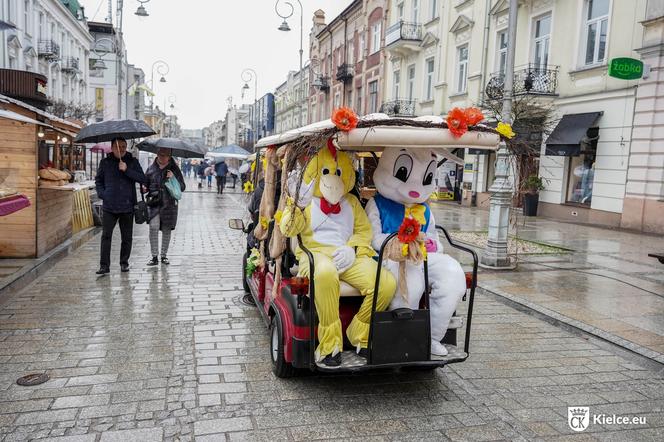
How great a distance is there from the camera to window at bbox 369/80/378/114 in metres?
33.4

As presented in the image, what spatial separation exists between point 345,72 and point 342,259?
35.4 m

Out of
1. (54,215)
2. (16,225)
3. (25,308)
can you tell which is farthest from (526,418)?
(54,215)

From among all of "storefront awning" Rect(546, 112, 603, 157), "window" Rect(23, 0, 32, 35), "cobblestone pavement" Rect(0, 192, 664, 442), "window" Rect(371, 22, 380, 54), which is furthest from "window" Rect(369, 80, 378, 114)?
"cobblestone pavement" Rect(0, 192, 664, 442)

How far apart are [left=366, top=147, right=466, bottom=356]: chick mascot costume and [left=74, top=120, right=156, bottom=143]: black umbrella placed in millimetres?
4496

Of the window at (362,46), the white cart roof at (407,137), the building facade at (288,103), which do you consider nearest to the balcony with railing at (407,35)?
the window at (362,46)

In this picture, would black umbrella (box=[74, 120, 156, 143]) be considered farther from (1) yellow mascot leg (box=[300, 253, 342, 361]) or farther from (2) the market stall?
(1) yellow mascot leg (box=[300, 253, 342, 361])

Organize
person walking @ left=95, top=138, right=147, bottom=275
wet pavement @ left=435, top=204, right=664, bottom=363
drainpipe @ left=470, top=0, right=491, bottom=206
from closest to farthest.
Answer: wet pavement @ left=435, top=204, right=664, bottom=363
person walking @ left=95, top=138, right=147, bottom=275
drainpipe @ left=470, top=0, right=491, bottom=206

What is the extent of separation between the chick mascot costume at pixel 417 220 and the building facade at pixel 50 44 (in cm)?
2563

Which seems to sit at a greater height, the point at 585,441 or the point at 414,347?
the point at 414,347

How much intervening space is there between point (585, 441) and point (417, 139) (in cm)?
214

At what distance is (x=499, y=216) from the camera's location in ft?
27.8

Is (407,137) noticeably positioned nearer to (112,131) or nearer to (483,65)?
(112,131)

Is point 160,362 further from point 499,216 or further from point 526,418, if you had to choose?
point 499,216

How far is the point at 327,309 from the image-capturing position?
11.7ft
